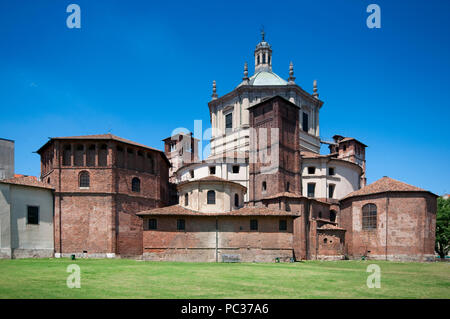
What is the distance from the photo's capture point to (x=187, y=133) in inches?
3004

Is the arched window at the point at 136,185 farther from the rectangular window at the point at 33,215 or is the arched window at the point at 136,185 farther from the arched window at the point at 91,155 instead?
the rectangular window at the point at 33,215

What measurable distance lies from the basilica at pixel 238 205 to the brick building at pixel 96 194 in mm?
99

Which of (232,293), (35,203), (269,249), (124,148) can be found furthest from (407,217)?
(35,203)

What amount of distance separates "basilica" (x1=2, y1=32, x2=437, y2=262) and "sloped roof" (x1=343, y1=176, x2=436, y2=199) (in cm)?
13

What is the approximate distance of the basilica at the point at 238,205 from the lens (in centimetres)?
3516

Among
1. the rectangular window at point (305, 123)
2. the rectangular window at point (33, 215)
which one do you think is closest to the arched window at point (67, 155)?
the rectangular window at point (33, 215)

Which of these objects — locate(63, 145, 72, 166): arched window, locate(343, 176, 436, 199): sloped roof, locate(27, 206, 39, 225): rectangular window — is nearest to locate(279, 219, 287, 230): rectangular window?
locate(343, 176, 436, 199): sloped roof

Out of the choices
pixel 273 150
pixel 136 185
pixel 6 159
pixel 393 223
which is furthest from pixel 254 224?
pixel 6 159

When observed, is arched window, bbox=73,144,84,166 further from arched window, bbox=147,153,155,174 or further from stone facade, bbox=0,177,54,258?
arched window, bbox=147,153,155,174

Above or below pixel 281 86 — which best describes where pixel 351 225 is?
below
